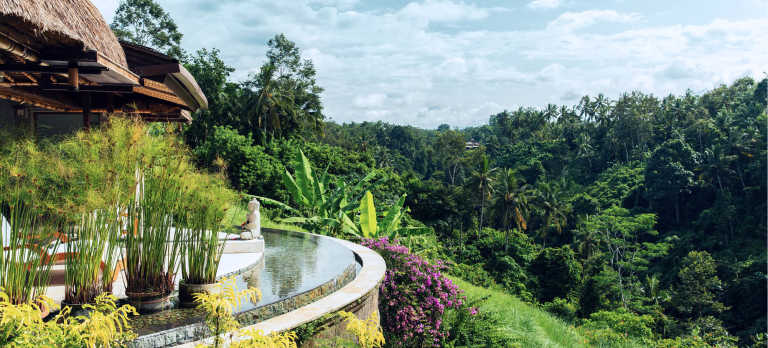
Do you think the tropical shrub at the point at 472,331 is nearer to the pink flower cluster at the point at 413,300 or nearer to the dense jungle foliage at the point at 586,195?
the pink flower cluster at the point at 413,300

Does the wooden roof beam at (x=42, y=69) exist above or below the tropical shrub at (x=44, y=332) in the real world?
above

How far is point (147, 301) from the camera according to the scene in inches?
155

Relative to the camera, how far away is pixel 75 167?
11.2 ft

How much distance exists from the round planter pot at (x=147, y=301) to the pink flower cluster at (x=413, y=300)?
10.2 feet

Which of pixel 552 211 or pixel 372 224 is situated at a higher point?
pixel 372 224

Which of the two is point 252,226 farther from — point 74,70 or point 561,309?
point 561,309

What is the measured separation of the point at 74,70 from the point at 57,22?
1.27ft

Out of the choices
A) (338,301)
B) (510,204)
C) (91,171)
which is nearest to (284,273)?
(338,301)

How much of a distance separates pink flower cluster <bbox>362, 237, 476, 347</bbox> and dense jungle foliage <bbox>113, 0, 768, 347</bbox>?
11.5 ft

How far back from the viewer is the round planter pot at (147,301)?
12.8ft

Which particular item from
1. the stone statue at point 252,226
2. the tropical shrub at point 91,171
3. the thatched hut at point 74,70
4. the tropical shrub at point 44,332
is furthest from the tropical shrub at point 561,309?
the tropical shrub at point 44,332

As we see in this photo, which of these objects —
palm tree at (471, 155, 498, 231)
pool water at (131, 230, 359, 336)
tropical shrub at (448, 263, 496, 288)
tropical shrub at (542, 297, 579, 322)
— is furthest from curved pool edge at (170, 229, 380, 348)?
palm tree at (471, 155, 498, 231)

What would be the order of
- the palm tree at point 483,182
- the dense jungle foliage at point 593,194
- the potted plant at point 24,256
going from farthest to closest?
the palm tree at point 483,182
the dense jungle foliage at point 593,194
the potted plant at point 24,256

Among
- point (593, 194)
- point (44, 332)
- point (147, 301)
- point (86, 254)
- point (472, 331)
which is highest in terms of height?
point (86, 254)
